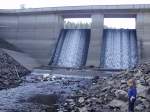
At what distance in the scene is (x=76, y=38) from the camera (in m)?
41.9

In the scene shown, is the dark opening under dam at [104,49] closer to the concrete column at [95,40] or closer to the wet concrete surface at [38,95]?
the concrete column at [95,40]

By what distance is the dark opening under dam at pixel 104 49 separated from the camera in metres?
38.2

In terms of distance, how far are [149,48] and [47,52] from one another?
42.2 feet

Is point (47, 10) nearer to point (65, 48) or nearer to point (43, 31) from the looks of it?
point (43, 31)

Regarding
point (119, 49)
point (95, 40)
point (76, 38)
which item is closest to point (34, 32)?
point (76, 38)

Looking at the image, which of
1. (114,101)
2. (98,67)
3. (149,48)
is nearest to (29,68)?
(98,67)

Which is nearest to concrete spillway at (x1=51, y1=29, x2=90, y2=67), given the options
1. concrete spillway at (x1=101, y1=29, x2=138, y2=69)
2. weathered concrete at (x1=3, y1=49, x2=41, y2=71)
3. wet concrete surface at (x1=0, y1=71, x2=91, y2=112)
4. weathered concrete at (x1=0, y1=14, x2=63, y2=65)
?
weathered concrete at (x1=0, y1=14, x2=63, y2=65)

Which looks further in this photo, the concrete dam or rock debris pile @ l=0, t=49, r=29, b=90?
the concrete dam


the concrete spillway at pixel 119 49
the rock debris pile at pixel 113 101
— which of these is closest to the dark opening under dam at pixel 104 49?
the concrete spillway at pixel 119 49

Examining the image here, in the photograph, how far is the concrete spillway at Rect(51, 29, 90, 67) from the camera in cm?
3981

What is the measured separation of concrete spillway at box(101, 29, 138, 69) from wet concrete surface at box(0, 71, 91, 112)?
760 centimetres

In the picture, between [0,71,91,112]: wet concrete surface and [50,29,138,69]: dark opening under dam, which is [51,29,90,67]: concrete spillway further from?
[0,71,91,112]: wet concrete surface

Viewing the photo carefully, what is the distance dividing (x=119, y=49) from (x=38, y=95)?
18.9 m

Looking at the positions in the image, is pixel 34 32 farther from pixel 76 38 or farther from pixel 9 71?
pixel 9 71
